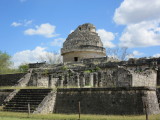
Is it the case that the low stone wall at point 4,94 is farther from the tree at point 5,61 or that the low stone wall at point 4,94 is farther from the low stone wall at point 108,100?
the tree at point 5,61

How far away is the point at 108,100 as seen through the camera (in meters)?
15.4

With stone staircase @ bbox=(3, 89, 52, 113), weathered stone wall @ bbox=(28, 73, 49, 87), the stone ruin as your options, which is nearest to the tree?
the stone ruin

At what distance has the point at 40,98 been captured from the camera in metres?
17.8

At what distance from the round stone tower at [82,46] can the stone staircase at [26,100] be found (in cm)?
1213

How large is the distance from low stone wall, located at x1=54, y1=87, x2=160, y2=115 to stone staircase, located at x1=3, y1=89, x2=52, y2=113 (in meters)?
1.21

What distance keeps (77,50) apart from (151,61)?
10.4 meters

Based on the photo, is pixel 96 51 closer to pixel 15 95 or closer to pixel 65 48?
pixel 65 48

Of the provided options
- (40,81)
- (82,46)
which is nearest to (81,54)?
(82,46)

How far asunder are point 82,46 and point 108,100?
1559cm

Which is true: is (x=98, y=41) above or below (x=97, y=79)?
above

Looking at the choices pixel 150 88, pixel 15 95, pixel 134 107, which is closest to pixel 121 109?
pixel 134 107

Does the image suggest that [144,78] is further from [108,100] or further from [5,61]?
[5,61]

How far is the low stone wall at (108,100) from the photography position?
14.3m

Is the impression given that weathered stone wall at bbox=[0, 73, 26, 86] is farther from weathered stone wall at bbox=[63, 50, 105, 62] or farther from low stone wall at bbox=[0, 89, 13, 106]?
weathered stone wall at bbox=[63, 50, 105, 62]
